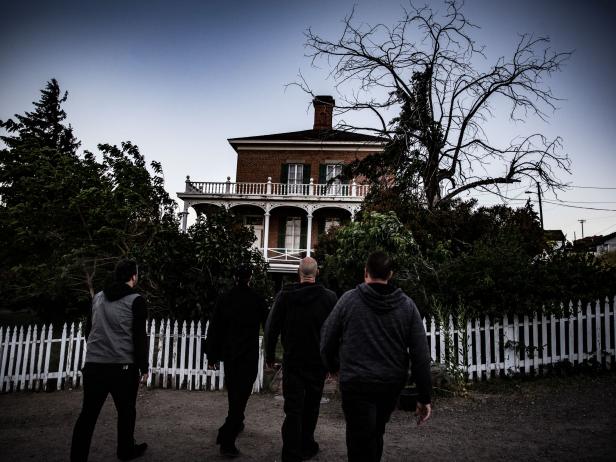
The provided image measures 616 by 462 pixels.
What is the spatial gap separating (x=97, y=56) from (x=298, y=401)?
1234cm

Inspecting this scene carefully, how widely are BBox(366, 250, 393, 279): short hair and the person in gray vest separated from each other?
2.02 meters

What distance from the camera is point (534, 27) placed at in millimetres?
11023

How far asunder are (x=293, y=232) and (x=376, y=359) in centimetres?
2173

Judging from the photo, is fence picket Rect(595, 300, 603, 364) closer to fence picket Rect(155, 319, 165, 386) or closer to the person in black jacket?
the person in black jacket

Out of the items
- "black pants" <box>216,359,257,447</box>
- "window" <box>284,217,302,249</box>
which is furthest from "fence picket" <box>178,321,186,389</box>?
"window" <box>284,217,302,249</box>

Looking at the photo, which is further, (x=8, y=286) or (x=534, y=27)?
(x=8, y=286)

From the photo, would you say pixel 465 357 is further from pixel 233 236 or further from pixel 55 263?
pixel 55 263

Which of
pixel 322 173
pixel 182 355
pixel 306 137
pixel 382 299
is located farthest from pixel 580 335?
pixel 306 137

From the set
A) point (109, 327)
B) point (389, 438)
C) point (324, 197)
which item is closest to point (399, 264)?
point (389, 438)

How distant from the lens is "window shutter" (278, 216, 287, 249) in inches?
943

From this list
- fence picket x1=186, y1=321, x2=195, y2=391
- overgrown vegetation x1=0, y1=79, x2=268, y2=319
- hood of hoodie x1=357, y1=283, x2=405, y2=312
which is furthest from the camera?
overgrown vegetation x1=0, y1=79, x2=268, y2=319

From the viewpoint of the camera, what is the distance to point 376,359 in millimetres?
2354

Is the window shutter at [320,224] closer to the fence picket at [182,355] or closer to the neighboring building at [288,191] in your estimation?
the neighboring building at [288,191]

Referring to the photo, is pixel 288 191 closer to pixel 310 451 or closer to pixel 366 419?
pixel 310 451
